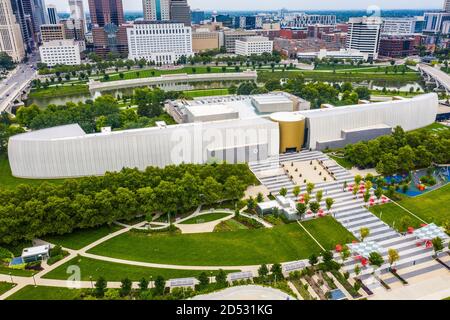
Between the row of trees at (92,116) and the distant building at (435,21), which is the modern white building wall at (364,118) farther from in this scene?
the distant building at (435,21)

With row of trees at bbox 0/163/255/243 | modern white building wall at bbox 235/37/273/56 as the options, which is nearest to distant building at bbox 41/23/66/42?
modern white building wall at bbox 235/37/273/56

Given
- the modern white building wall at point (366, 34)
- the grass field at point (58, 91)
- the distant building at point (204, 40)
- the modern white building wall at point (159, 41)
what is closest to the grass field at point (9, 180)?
the grass field at point (58, 91)

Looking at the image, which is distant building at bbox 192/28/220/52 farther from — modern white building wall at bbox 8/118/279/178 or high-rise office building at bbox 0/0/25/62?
modern white building wall at bbox 8/118/279/178

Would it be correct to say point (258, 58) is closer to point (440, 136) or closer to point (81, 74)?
point (81, 74)

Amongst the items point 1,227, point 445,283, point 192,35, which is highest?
point 192,35

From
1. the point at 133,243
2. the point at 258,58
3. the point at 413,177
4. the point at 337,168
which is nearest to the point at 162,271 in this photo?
the point at 133,243
